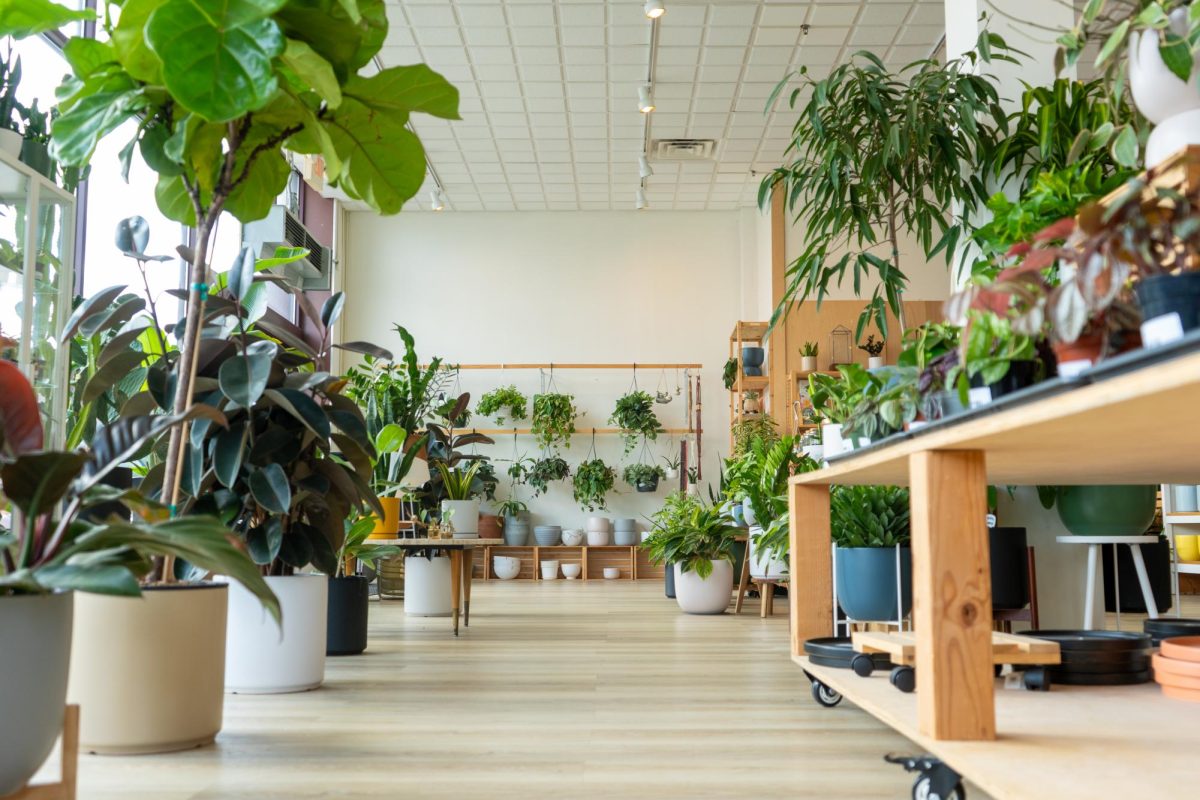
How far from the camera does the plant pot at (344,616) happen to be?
404cm

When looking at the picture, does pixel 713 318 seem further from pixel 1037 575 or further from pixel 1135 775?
pixel 1135 775

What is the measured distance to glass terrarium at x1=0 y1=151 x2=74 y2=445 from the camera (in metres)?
3.74

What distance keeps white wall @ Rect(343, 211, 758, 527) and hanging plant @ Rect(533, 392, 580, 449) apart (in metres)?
0.36

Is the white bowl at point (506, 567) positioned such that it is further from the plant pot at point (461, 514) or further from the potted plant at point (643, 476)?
the plant pot at point (461, 514)

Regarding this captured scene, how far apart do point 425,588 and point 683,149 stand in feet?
15.5

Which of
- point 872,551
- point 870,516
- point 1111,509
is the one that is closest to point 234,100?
point 872,551

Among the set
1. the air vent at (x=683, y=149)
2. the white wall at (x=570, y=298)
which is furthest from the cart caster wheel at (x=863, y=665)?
the white wall at (x=570, y=298)

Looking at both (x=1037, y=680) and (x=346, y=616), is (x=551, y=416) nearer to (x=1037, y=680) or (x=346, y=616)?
(x=346, y=616)

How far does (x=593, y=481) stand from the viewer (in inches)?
408

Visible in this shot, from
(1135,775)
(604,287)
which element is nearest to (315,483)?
(1135,775)

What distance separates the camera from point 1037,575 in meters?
3.72

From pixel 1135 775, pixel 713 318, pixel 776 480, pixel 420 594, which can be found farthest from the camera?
pixel 713 318

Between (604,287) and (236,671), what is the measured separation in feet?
26.6

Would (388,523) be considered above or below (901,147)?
below
